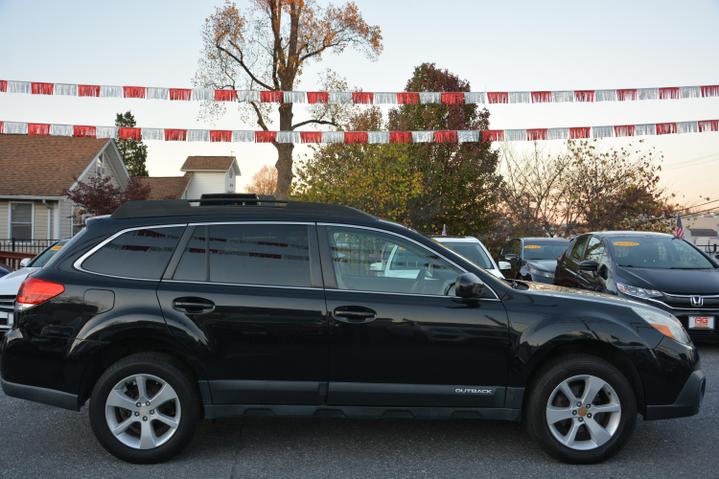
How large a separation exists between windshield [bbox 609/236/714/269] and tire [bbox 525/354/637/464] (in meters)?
5.12

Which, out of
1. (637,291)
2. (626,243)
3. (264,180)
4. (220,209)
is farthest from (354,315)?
(264,180)

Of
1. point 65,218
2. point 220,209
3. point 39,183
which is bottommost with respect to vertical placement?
point 220,209

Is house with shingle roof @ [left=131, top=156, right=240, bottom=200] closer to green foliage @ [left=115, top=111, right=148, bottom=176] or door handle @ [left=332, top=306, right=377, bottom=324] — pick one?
green foliage @ [left=115, top=111, right=148, bottom=176]

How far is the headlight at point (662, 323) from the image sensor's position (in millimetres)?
4672

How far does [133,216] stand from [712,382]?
5.80 meters

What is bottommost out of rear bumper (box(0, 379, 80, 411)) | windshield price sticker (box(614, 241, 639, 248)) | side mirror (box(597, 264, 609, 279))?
rear bumper (box(0, 379, 80, 411))

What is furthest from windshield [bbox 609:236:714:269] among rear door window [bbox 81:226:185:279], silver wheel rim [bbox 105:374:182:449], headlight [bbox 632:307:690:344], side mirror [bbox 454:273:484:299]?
silver wheel rim [bbox 105:374:182:449]

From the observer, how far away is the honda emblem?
8.27 meters

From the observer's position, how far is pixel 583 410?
450 centimetres

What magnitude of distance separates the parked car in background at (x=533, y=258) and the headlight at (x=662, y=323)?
8.63 metres

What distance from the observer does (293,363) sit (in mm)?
4461

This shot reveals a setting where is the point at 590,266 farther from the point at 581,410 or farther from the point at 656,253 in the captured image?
the point at 581,410

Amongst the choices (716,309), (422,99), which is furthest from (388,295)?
(422,99)

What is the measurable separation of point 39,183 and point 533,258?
67.9 feet
